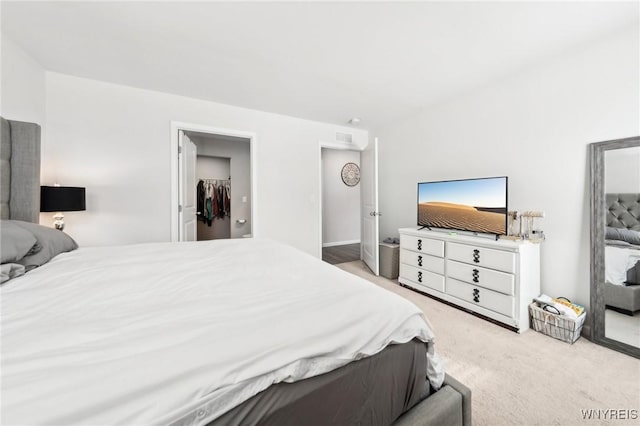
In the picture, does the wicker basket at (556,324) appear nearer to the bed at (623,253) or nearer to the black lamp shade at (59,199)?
the bed at (623,253)

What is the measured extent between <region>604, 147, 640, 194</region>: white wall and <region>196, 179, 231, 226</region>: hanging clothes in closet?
5.29 metres

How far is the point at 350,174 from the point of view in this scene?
6.16 meters

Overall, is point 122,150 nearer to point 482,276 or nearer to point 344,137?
point 344,137

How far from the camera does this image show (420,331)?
942 mm

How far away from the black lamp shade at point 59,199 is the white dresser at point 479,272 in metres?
3.51

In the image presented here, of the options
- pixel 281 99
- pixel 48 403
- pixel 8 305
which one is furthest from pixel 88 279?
pixel 281 99

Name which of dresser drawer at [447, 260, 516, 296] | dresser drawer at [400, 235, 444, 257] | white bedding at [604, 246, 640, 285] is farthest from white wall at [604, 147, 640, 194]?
dresser drawer at [400, 235, 444, 257]

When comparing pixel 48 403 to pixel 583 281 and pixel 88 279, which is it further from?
pixel 583 281

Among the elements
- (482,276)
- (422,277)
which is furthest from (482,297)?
(422,277)

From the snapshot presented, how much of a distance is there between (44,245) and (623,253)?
4.11 metres

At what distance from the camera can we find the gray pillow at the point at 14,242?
1185 mm

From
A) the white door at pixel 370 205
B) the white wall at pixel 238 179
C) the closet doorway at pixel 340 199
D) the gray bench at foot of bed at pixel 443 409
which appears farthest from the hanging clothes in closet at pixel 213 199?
the gray bench at foot of bed at pixel 443 409

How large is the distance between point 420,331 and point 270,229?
2818mm

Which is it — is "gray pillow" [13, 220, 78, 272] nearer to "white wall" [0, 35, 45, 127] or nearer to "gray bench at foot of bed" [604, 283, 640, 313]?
"white wall" [0, 35, 45, 127]
